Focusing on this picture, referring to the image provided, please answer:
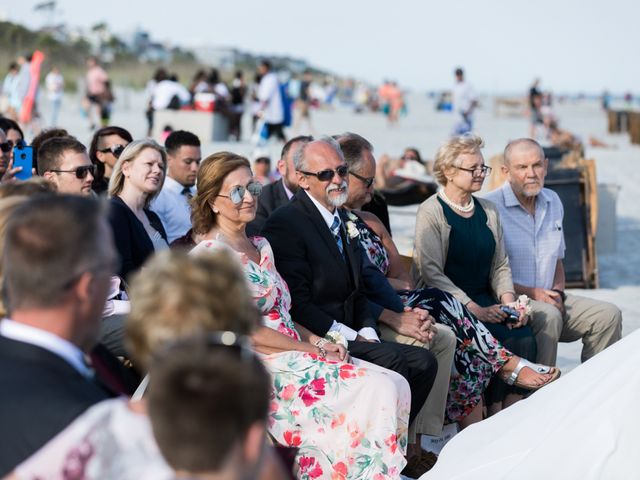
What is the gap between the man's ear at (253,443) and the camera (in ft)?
6.27

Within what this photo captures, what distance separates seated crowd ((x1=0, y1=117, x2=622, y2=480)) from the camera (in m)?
2.04

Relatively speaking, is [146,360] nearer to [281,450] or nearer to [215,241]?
[281,450]

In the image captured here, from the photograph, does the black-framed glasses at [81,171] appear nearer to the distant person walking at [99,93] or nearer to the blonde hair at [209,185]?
the blonde hair at [209,185]

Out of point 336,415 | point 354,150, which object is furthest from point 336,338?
point 354,150

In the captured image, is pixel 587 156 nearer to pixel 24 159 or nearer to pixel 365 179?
pixel 365 179

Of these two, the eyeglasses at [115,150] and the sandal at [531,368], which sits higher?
the eyeglasses at [115,150]

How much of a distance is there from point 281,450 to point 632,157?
2509 centimetres

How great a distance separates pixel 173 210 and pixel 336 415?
2.65 meters

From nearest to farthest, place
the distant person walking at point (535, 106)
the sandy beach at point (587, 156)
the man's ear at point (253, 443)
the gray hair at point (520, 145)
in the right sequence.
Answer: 1. the man's ear at point (253, 443)
2. the gray hair at point (520, 145)
3. the sandy beach at point (587, 156)
4. the distant person walking at point (535, 106)

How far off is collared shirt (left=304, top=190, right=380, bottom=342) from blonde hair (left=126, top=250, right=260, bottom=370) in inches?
124

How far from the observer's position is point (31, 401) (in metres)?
2.33

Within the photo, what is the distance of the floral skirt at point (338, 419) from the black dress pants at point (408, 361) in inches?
13.7

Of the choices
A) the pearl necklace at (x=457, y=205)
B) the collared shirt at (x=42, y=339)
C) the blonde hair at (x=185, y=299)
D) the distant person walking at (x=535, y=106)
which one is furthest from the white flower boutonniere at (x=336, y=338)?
the distant person walking at (x=535, y=106)

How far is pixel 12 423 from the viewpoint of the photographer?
2334 millimetres
